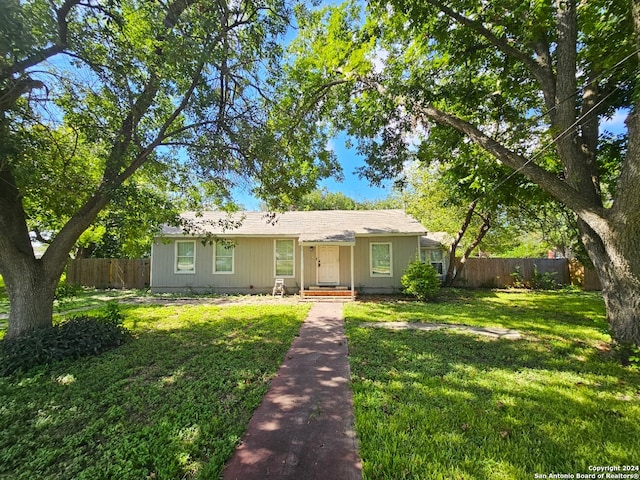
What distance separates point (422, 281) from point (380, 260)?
260 cm

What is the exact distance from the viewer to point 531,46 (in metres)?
5.59

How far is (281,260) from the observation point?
1286 centimetres

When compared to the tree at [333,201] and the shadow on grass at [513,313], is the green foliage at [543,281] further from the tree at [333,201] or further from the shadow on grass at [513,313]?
the tree at [333,201]

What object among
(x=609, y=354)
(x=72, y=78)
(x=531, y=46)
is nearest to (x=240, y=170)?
(x=72, y=78)

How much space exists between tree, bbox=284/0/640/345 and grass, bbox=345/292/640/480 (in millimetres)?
1517

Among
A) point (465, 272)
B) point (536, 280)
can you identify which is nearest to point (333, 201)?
point (465, 272)

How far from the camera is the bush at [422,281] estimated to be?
10.2 metres

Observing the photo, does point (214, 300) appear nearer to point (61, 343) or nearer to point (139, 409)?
point (61, 343)

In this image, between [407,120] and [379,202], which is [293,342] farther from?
[379,202]

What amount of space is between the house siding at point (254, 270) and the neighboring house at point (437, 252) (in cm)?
523

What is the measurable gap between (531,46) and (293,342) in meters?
7.54

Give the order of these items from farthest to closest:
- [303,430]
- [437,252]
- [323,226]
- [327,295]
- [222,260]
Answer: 1. [437,252]
2. [323,226]
3. [222,260]
4. [327,295]
5. [303,430]

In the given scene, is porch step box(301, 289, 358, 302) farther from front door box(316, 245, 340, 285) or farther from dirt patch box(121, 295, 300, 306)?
front door box(316, 245, 340, 285)

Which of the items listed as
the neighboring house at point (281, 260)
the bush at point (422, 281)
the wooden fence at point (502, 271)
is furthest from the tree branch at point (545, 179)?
the wooden fence at point (502, 271)
